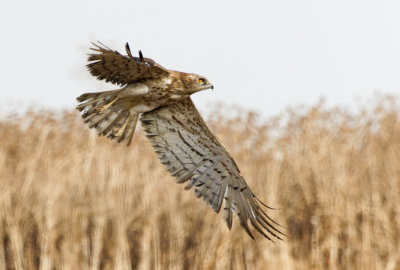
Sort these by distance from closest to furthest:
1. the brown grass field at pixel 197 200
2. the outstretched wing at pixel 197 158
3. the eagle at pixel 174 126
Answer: the eagle at pixel 174 126 < the outstretched wing at pixel 197 158 < the brown grass field at pixel 197 200

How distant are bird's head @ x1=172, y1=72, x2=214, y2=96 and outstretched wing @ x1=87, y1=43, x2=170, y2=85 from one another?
4.9 inches

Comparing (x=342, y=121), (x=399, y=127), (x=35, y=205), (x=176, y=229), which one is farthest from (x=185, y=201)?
(x=399, y=127)

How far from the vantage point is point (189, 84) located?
189 inches

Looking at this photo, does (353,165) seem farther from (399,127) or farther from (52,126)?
(52,126)

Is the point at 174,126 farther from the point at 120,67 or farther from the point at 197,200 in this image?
the point at 197,200

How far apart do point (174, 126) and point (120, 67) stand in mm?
965

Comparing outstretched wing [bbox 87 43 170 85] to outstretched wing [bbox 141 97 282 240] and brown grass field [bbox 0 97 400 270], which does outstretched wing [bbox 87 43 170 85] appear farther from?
brown grass field [bbox 0 97 400 270]

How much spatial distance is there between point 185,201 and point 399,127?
104 inches

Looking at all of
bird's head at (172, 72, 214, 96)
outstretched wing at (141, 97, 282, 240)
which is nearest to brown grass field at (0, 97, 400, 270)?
outstretched wing at (141, 97, 282, 240)

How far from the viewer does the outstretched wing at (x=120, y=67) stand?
4.34 m

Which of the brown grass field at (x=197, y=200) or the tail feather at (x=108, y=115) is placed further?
the brown grass field at (x=197, y=200)

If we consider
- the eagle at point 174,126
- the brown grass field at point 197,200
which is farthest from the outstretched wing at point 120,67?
the brown grass field at point 197,200

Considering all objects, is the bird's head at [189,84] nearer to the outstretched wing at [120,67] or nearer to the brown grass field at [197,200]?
the outstretched wing at [120,67]

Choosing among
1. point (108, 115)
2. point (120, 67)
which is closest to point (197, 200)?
point (108, 115)
